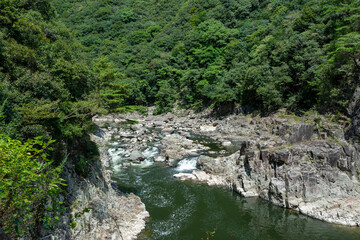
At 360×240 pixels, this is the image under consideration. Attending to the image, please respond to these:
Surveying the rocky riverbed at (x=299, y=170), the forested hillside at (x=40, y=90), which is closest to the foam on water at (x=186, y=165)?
the rocky riverbed at (x=299, y=170)

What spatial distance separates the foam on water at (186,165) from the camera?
24047 millimetres

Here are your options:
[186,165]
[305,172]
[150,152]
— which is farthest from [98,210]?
[150,152]

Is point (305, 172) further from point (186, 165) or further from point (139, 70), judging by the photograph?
point (139, 70)

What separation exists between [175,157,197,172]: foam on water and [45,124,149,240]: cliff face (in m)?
7.84

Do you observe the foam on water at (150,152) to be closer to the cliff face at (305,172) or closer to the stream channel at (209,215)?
the stream channel at (209,215)

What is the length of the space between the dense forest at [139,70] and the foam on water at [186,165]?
8.61 metres

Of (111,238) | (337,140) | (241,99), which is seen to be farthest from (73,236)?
(241,99)

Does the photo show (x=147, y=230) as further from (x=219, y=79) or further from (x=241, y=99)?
(x=219, y=79)

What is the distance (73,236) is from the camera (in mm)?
9594

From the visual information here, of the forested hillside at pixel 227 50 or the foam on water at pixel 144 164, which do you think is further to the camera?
the forested hillside at pixel 227 50

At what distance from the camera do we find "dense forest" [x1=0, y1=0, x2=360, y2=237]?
6.07 m

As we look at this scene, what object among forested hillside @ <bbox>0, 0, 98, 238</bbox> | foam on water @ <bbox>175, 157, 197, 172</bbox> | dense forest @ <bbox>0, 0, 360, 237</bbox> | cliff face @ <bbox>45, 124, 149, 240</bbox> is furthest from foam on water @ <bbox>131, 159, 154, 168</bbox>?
forested hillside @ <bbox>0, 0, 98, 238</bbox>

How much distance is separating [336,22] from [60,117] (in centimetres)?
3523

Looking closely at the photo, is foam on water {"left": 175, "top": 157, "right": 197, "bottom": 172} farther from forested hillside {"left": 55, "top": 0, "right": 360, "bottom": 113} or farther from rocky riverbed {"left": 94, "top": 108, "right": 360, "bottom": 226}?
forested hillside {"left": 55, "top": 0, "right": 360, "bottom": 113}
